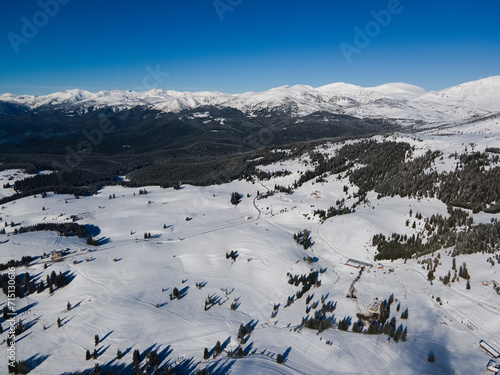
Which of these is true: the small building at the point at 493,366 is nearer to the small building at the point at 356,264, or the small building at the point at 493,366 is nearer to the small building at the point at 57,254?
the small building at the point at 356,264

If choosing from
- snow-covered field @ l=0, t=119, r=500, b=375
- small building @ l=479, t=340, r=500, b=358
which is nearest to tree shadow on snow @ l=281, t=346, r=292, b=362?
snow-covered field @ l=0, t=119, r=500, b=375

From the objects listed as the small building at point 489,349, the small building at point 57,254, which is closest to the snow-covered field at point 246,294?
the small building at point 489,349

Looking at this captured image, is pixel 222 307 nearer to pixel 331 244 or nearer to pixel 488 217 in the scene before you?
pixel 331 244

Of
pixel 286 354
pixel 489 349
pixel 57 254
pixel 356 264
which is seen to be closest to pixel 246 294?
pixel 286 354

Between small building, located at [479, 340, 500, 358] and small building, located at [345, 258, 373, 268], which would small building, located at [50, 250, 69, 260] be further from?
small building, located at [479, 340, 500, 358]

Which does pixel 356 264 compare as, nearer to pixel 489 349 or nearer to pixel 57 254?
pixel 489 349
